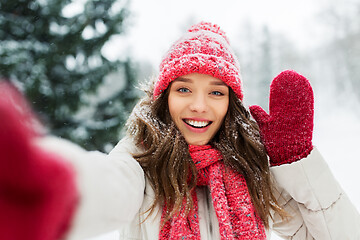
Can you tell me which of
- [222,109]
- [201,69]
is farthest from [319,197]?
[201,69]

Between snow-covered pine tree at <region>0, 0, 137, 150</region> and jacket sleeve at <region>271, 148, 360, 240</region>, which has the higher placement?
snow-covered pine tree at <region>0, 0, 137, 150</region>

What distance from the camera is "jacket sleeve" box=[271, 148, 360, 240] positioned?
1.05 m

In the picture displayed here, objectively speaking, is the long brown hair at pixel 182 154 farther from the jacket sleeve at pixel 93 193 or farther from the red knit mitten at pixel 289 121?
the jacket sleeve at pixel 93 193

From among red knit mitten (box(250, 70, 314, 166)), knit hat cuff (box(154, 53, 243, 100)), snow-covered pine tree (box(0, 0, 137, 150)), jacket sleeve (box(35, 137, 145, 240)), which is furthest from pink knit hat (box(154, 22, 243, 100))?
snow-covered pine tree (box(0, 0, 137, 150))

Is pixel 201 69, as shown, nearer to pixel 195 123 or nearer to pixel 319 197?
pixel 195 123

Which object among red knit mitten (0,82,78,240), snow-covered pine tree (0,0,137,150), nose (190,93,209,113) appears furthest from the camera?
snow-covered pine tree (0,0,137,150)

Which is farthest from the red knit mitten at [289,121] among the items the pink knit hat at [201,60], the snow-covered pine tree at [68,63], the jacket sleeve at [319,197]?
the snow-covered pine tree at [68,63]

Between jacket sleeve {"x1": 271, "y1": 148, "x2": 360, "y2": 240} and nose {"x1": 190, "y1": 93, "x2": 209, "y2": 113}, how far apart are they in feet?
1.12

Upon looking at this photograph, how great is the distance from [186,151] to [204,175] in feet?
0.35

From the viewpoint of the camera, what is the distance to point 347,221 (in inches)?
42.3

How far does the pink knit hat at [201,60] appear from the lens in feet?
3.47

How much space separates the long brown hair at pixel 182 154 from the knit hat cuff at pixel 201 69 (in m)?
0.07

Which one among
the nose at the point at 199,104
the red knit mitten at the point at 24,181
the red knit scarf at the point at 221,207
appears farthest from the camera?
the nose at the point at 199,104

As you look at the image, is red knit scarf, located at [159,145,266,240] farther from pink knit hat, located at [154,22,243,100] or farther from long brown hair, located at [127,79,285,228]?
pink knit hat, located at [154,22,243,100]
